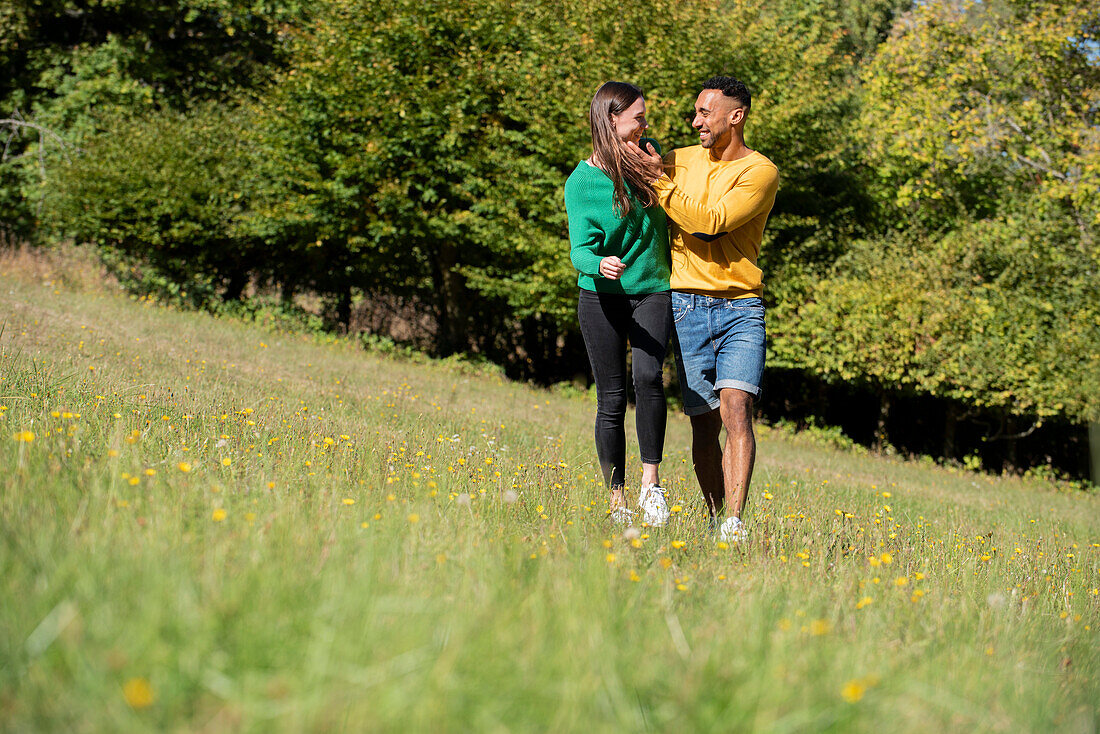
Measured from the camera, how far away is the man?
3992mm

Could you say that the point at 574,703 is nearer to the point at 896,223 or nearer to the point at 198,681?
the point at 198,681

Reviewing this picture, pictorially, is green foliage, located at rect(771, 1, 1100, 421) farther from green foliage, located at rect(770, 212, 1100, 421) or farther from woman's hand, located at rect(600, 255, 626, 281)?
woman's hand, located at rect(600, 255, 626, 281)

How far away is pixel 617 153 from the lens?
4.07m

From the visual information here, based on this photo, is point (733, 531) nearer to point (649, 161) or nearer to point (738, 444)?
point (738, 444)

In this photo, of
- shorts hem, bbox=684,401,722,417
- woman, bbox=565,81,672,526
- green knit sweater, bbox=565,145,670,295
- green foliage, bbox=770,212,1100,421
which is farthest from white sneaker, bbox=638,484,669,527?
green foliage, bbox=770,212,1100,421

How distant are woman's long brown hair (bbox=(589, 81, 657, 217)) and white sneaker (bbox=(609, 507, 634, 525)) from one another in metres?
1.37

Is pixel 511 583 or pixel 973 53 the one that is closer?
pixel 511 583

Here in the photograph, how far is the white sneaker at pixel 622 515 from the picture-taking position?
3794mm

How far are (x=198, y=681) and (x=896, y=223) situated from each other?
1978 centimetres

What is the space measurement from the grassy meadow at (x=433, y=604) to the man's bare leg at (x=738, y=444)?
0.70 ft

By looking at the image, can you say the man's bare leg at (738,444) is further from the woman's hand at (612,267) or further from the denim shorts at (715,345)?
the woman's hand at (612,267)

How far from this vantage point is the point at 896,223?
62.9 feet

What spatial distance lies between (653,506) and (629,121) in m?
1.81

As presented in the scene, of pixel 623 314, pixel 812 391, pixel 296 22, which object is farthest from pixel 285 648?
pixel 296 22
